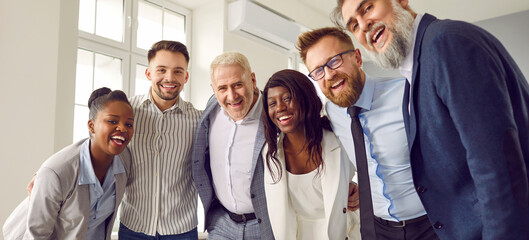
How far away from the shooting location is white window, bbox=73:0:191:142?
3.60 m

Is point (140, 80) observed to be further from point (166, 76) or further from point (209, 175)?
point (209, 175)

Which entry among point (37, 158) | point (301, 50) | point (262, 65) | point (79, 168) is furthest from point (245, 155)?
point (262, 65)

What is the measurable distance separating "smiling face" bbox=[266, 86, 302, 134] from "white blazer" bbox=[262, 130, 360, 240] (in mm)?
145

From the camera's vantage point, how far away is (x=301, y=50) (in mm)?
1863

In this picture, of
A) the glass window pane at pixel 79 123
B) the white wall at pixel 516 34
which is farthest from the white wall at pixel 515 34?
the glass window pane at pixel 79 123

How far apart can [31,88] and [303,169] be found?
1.78 metres

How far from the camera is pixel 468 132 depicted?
980 mm

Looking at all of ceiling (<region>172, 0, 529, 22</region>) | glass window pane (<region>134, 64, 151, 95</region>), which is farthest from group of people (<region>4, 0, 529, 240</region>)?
ceiling (<region>172, 0, 529, 22</region>)

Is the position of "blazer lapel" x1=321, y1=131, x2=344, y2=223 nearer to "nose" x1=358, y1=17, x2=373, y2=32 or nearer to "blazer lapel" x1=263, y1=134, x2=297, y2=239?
"blazer lapel" x1=263, y1=134, x2=297, y2=239

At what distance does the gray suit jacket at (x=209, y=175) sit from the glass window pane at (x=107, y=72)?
1.96 m

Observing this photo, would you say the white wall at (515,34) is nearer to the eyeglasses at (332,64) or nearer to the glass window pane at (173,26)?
the glass window pane at (173,26)

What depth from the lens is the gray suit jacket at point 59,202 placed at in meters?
1.71

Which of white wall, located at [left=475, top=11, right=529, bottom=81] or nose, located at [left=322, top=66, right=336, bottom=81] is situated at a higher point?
white wall, located at [left=475, top=11, right=529, bottom=81]

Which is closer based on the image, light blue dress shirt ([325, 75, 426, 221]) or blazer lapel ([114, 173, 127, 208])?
light blue dress shirt ([325, 75, 426, 221])
